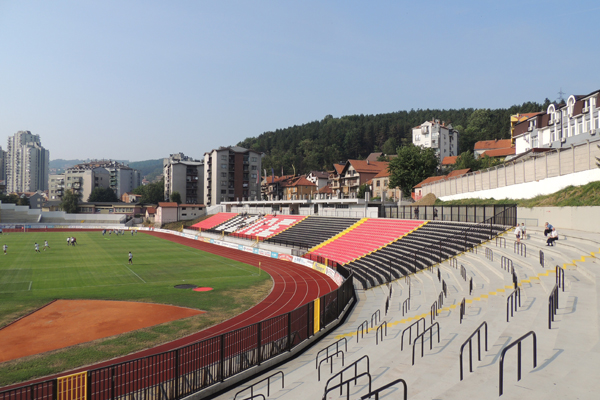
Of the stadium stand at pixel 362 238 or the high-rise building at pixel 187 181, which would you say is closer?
the stadium stand at pixel 362 238

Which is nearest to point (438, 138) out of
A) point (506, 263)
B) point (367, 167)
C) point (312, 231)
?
point (367, 167)

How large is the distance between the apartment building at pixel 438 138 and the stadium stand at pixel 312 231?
6520cm

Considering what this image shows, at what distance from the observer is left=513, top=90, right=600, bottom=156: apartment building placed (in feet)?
144

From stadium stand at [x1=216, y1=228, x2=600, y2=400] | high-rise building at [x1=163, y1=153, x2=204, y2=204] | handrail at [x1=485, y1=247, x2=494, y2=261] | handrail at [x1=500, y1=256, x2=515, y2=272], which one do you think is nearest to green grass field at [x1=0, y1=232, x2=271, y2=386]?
stadium stand at [x1=216, y1=228, x2=600, y2=400]

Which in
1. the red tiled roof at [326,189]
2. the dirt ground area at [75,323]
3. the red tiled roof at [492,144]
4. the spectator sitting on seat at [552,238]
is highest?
the red tiled roof at [492,144]

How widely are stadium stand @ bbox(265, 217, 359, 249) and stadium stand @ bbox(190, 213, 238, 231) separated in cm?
2860

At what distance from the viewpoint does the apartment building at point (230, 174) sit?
10788 centimetres

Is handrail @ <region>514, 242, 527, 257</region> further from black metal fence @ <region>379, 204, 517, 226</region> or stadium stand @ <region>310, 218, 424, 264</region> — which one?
stadium stand @ <region>310, 218, 424, 264</region>

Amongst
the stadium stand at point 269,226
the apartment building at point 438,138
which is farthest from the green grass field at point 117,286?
the apartment building at point 438,138

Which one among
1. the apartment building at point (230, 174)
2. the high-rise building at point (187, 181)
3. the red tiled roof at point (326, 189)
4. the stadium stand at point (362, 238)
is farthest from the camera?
the high-rise building at point (187, 181)

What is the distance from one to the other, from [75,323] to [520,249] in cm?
2586

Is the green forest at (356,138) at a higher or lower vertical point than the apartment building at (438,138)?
higher

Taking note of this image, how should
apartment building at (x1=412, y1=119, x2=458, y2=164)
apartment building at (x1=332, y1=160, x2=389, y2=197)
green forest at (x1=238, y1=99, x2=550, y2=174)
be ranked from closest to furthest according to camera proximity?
1. apartment building at (x1=332, y1=160, x2=389, y2=197)
2. apartment building at (x1=412, y1=119, x2=458, y2=164)
3. green forest at (x1=238, y1=99, x2=550, y2=174)

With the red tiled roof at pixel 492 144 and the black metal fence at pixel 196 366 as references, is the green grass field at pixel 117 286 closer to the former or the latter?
the black metal fence at pixel 196 366
